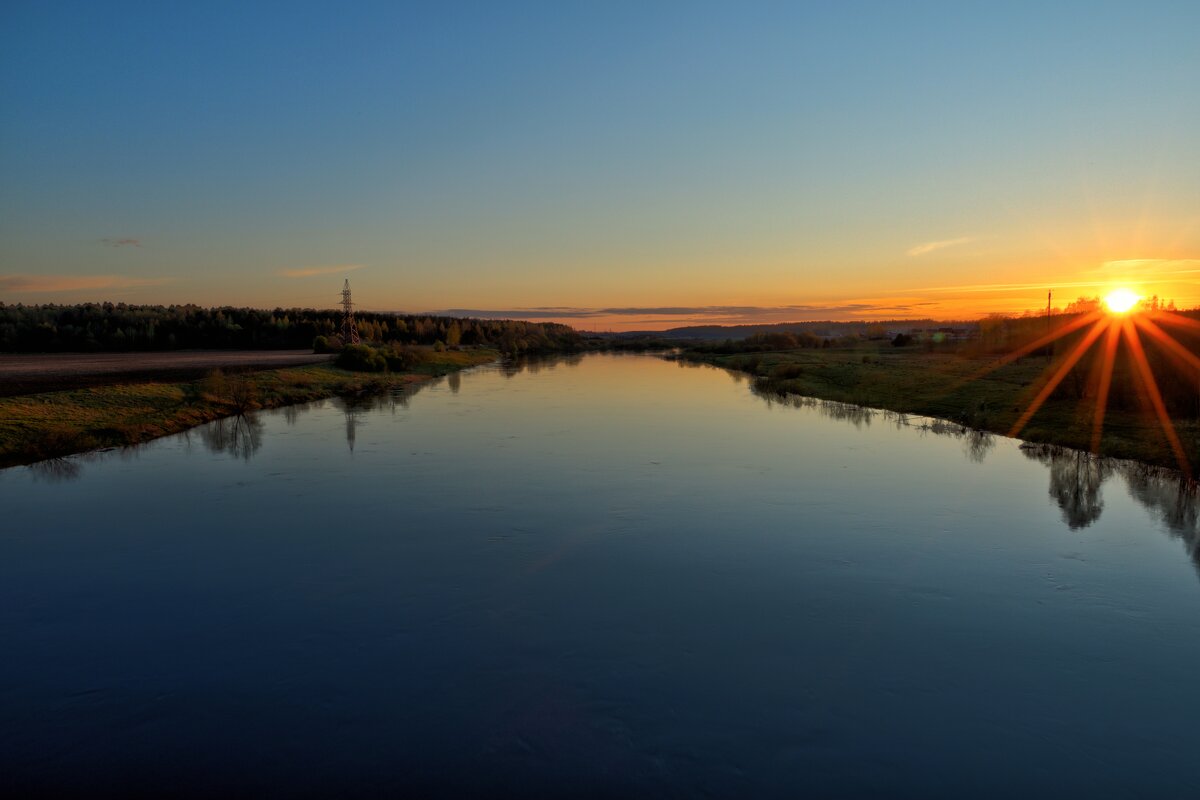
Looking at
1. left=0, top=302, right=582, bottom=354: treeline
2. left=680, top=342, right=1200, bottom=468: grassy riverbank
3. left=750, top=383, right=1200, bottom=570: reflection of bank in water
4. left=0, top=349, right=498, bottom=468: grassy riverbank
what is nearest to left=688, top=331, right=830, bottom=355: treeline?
left=0, top=302, right=582, bottom=354: treeline

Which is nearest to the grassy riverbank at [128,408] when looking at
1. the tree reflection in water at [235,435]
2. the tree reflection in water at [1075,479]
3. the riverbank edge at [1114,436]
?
the tree reflection in water at [235,435]

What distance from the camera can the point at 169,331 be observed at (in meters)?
89.3

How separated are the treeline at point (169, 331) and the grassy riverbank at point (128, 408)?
4533 centimetres

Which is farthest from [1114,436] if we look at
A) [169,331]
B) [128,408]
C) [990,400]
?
[169,331]

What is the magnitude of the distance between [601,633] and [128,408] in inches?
989

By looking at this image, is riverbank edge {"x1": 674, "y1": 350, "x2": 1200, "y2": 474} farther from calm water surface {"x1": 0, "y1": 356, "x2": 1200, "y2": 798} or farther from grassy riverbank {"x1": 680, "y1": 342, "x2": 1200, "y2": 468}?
calm water surface {"x1": 0, "y1": 356, "x2": 1200, "y2": 798}

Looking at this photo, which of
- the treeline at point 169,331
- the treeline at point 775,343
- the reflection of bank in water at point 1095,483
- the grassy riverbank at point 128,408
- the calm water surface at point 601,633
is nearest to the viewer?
the calm water surface at point 601,633

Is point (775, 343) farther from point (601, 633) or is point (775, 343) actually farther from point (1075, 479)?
point (601, 633)

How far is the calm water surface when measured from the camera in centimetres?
632

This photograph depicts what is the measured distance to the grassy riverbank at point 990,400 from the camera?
20.8 m

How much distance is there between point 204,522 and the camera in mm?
14016

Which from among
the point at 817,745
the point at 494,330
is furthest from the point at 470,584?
the point at 494,330

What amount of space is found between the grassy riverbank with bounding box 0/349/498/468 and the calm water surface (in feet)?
8.69

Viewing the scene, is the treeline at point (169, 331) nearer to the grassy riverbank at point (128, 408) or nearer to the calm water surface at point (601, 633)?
the grassy riverbank at point (128, 408)
